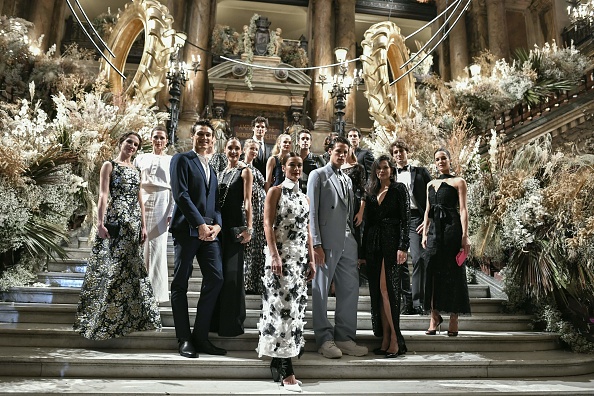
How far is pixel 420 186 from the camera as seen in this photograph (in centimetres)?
548

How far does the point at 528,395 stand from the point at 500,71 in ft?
37.0

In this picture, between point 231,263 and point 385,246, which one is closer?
point 231,263

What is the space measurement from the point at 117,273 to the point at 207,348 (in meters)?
1.03

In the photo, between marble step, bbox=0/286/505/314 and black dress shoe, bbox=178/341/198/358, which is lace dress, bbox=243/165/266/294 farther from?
black dress shoe, bbox=178/341/198/358

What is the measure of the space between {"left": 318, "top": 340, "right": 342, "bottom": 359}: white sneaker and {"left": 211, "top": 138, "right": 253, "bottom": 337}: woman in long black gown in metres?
0.75

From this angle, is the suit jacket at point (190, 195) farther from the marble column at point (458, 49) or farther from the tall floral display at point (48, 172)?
the marble column at point (458, 49)

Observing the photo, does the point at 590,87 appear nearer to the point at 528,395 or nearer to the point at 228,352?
the point at 528,395

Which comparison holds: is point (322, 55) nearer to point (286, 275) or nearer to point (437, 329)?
point (437, 329)

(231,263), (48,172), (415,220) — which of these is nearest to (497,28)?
(415,220)

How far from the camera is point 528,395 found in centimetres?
346

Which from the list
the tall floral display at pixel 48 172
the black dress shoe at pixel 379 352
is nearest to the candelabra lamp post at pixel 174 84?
the tall floral display at pixel 48 172

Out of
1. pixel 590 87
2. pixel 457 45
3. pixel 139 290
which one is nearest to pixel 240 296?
pixel 139 290

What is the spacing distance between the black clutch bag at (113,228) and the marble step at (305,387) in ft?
3.98

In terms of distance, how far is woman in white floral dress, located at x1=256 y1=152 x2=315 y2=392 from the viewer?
3398 millimetres
